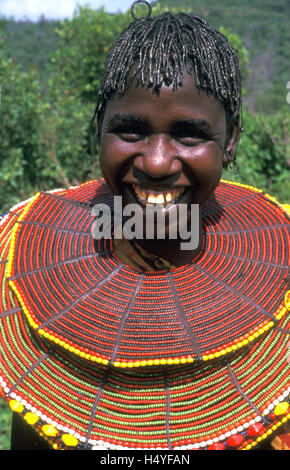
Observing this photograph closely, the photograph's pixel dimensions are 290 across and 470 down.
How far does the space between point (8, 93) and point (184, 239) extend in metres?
4.74

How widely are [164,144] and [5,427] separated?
123 inches

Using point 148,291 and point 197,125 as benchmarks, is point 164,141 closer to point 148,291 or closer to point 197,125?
point 197,125

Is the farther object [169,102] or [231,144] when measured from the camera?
[231,144]

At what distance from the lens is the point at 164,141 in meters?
1.47

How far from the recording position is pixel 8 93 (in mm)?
5730

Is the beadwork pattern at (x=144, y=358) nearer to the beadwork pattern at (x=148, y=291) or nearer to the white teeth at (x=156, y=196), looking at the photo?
the beadwork pattern at (x=148, y=291)

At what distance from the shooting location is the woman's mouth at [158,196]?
160cm

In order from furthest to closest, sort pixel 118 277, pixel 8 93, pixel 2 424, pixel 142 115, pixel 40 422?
1. pixel 8 93
2. pixel 2 424
3. pixel 118 277
4. pixel 40 422
5. pixel 142 115

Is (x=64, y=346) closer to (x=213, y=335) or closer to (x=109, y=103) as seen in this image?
(x=213, y=335)

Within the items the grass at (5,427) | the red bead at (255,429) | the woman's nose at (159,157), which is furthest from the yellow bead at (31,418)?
the grass at (5,427)

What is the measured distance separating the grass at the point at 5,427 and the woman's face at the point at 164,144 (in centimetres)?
272

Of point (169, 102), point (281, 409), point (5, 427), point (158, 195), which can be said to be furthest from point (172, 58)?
point (5, 427)

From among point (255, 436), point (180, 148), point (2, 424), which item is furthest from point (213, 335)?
point (2, 424)

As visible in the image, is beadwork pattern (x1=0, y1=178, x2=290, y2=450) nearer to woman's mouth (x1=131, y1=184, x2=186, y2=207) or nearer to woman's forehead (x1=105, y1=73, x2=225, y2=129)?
woman's mouth (x1=131, y1=184, x2=186, y2=207)
